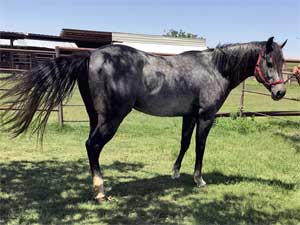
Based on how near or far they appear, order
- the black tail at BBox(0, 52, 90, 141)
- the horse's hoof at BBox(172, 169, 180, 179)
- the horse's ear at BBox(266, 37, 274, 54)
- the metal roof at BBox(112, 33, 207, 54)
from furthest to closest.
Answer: the metal roof at BBox(112, 33, 207, 54) → the horse's hoof at BBox(172, 169, 180, 179) → the horse's ear at BBox(266, 37, 274, 54) → the black tail at BBox(0, 52, 90, 141)

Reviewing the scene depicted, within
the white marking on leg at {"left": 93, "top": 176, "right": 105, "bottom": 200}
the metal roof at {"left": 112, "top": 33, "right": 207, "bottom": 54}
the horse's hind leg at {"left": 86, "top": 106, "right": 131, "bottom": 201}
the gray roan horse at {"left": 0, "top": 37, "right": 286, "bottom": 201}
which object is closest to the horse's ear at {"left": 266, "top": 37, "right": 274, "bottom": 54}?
the gray roan horse at {"left": 0, "top": 37, "right": 286, "bottom": 201}

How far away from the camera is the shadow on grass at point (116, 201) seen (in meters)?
3.46

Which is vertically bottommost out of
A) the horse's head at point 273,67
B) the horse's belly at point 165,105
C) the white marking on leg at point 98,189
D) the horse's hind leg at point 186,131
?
the white marking on leg at point 98,189

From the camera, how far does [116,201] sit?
3.89 meters

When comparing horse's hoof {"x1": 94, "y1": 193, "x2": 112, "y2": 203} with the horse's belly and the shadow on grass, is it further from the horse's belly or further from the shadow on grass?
the horse's belly

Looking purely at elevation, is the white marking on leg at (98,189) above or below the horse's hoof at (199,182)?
above

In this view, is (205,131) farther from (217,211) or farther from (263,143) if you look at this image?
(263,143)

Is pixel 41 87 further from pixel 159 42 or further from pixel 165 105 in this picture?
pixel 159 42

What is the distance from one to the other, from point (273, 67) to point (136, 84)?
1708mm

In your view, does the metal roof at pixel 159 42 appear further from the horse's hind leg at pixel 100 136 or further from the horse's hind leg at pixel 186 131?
the horse's hind leg at pixel 100 136

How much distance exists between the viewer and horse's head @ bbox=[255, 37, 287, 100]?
14.5 ft

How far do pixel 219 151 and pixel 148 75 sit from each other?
9.80 feet

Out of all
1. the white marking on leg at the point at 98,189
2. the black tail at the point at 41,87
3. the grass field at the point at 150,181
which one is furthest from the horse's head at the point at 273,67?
the white marking on leg at the point at 98,189

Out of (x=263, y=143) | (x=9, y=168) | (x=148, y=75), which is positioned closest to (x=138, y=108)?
(x=148, y=75)
